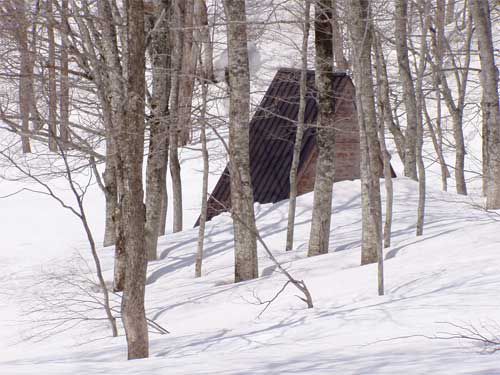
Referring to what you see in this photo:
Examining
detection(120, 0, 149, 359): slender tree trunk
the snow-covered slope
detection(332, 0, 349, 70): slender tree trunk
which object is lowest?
the snow-covered slope

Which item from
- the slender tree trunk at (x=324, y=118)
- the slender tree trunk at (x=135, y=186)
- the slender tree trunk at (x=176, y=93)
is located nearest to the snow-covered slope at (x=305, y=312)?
the slender tree trunk at (x=135, y=186)

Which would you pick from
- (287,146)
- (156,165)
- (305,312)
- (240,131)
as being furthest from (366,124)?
(287,146)

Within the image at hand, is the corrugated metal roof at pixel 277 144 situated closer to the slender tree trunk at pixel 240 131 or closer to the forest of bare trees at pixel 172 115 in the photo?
the forest of bare trees at pixel 172 115

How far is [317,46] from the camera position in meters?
13.8

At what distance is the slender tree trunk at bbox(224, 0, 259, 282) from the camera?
41.9 ft

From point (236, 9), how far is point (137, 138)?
486 centimetres

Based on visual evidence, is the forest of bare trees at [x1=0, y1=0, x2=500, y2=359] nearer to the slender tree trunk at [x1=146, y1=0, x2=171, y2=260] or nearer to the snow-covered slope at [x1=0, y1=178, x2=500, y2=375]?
the slender tree trunk at [x1=146, y1=0, x2=171, y2=260]

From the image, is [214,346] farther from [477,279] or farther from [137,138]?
[477,279]

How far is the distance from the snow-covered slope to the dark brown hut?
2.17 m

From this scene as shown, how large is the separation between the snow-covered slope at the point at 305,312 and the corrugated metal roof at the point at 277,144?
2.11 meters

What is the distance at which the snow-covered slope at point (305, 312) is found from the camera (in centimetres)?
619

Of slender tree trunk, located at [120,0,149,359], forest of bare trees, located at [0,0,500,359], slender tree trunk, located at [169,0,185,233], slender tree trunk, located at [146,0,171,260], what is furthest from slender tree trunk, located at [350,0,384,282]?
Result: slender tree trunk, located at [169,0,185,233]

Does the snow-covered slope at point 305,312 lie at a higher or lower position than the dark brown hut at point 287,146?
lower

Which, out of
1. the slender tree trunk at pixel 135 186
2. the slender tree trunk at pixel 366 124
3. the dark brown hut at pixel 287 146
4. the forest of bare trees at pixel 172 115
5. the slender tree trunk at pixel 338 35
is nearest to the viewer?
the slender tree trunk at pixel 135 186
